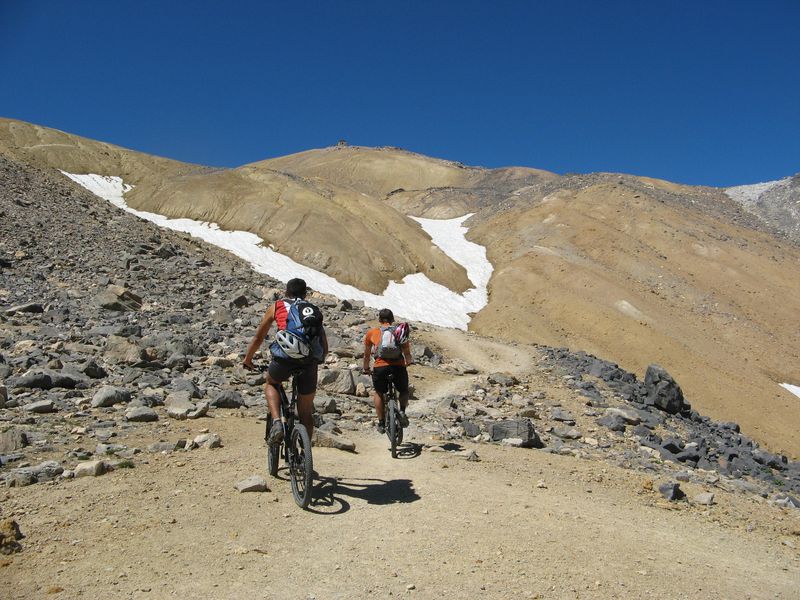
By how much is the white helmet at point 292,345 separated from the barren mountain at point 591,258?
2721 cm

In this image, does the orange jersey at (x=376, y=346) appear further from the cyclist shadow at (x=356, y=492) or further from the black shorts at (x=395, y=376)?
the cyclist shadow at (x=356, y=492)

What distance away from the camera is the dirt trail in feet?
15.8

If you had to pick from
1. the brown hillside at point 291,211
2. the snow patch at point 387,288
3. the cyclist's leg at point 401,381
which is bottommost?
the cyclist's leg at point 401,381

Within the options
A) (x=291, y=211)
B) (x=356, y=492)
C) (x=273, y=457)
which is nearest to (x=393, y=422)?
(x=356, y=492)

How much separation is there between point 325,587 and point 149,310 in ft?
49.7

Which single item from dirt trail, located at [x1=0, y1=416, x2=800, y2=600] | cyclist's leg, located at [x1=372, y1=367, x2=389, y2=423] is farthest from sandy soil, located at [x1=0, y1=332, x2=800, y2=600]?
cyclist's leg, located at [x1=372, y1=367, x2=389, y2=423]

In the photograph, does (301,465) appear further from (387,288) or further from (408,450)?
(387,288)

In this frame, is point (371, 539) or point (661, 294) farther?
point (661, 294)

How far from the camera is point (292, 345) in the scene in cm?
632

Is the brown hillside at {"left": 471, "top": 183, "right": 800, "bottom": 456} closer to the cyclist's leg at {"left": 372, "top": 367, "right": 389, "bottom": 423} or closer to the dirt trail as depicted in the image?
the dirt trail

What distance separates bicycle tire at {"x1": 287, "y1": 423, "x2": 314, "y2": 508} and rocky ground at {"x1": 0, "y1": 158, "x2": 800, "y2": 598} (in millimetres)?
230

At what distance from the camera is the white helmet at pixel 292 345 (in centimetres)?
632

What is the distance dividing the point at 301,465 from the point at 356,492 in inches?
42.0

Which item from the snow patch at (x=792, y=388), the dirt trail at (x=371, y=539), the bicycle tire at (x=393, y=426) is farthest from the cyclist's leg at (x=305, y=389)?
the snow patch at (x=792, y=388)
